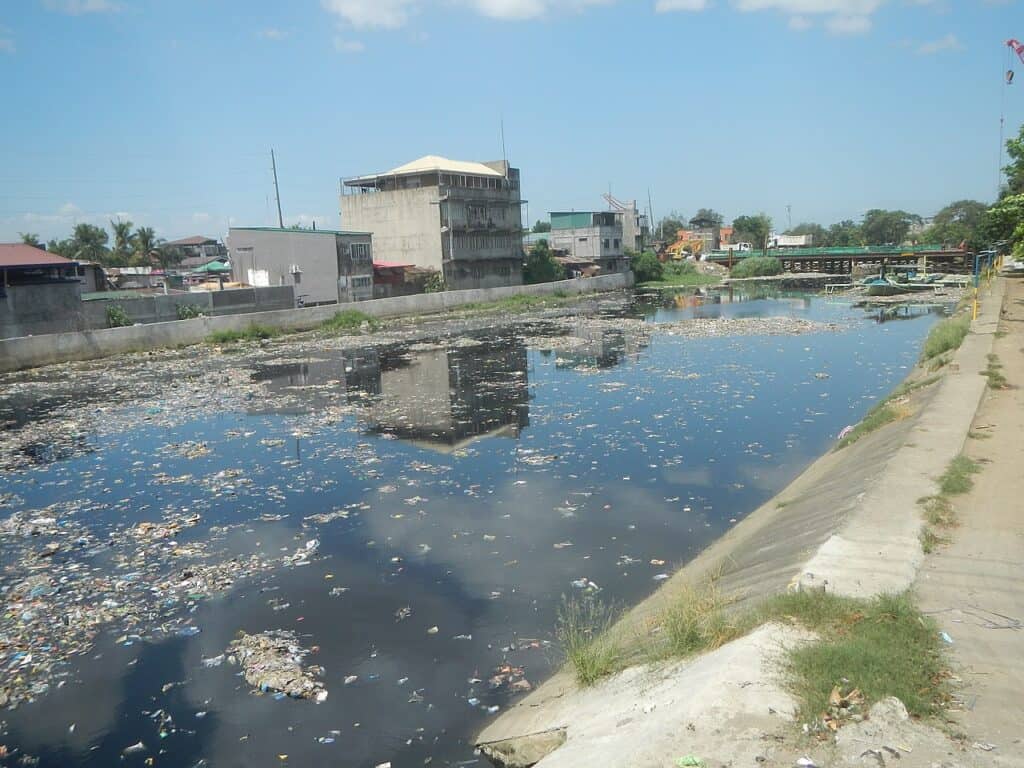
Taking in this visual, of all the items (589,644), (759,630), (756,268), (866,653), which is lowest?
(589,644)

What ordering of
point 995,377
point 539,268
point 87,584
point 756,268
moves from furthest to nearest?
1. point 756,268
2. point 539,268
3. point 995,377
4. point 87,584

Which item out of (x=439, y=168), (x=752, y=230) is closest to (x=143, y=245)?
(x=439, y=168)

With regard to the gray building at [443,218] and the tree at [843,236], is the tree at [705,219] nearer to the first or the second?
the tree at [843,236]

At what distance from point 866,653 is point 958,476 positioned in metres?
5.61

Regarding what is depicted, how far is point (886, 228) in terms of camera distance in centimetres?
12850

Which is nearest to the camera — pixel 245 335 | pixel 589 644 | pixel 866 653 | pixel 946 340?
pixel 866 653

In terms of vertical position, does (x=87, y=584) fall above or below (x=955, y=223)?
below

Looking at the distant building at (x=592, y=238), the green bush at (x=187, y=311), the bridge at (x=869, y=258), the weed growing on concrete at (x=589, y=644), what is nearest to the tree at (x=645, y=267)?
the distant building at (x=592, y=238)

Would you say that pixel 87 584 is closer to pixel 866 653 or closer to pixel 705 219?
pixel 866 653

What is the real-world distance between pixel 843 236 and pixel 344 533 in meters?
143

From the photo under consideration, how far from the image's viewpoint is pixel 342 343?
39.1 meters

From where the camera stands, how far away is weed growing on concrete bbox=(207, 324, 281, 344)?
129 ft

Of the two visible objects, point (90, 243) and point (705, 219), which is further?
point (705, 219)

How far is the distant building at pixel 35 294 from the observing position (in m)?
32.6
